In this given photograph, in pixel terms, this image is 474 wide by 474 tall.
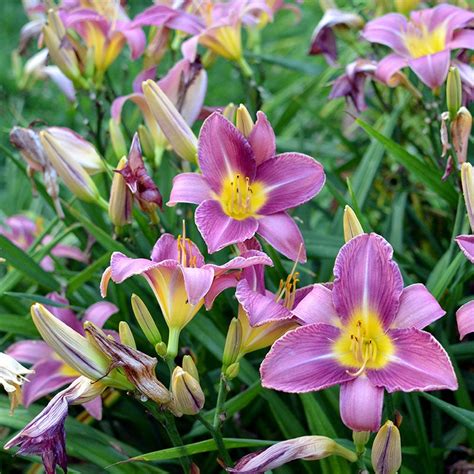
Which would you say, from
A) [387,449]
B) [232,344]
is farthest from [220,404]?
[387,449]

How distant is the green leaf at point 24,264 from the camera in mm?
1027

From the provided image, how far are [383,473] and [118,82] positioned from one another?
8.39ft

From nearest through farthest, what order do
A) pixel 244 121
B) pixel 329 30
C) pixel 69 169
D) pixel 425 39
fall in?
pixel 244 121
pixel 69 169
pixel 425 39
pixel 329 30

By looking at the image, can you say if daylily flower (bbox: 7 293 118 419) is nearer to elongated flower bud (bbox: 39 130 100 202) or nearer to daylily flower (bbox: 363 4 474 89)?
elongated flower bud (bbox: 39 130 100 202)

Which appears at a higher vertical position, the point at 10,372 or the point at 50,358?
the point at 10,372

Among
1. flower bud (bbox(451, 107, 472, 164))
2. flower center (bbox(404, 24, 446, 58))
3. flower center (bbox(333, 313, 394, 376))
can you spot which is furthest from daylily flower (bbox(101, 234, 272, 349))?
flower center (bbox(404, 24, 446, 58))

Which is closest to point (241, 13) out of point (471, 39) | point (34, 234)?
point (471, 39)

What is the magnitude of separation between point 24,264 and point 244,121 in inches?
15.4

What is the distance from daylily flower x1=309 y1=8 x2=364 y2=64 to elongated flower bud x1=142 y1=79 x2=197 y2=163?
0.45 m

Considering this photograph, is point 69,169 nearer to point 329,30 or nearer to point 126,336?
point 126,336

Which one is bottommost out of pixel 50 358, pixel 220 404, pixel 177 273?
pixel 50 358

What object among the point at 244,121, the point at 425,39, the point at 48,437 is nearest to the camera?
the point at 48,437

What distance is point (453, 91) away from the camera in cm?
91

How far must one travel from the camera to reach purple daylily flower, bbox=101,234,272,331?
2.32 feet
